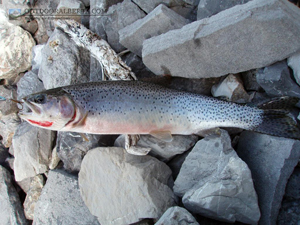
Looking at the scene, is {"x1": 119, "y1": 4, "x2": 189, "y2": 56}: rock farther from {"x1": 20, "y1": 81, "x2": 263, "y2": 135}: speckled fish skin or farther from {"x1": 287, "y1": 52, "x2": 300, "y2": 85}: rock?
{"x1": 287, "y1": 52, "x2": 300, "y2": 85}: rock

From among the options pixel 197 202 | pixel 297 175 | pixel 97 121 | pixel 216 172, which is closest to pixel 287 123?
pixel 297 175

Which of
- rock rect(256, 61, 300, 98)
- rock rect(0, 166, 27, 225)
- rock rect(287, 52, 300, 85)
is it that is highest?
rock rect(287, 52, 300, 85)

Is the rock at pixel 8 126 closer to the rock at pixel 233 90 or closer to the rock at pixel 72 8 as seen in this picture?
the rock at pixel 72 8

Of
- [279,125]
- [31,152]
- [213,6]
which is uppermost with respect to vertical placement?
[213,6]

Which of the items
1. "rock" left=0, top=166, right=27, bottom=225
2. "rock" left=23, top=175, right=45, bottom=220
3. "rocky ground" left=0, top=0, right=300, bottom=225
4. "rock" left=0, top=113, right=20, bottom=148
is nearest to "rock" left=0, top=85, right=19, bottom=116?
"rock" left=0, top=113, right=20, bottom=148

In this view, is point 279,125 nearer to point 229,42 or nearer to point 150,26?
point 229,42

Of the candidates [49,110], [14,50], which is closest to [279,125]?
[49,110]

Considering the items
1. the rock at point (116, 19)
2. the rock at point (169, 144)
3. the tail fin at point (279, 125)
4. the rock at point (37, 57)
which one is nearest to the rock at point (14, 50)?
the rock at point (37, 57)
